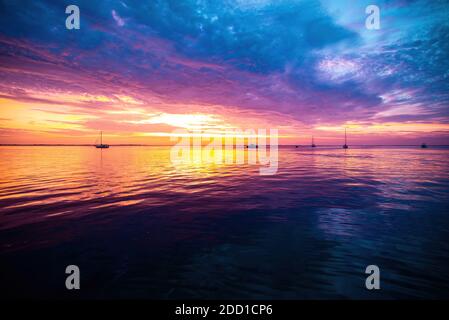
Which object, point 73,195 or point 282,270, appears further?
point 73,195

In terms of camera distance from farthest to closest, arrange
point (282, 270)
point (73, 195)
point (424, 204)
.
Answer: point (73, 195)
point (424, 204)
point (282, 270)

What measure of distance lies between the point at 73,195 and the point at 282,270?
45.9 feet

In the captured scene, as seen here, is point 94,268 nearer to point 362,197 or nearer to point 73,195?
point 73,195

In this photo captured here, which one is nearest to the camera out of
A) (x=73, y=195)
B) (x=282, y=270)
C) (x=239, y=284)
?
(x=239, y=284)

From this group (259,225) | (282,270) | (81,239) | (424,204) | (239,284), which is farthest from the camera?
(424,204)

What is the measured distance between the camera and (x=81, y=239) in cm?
736

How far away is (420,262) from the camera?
5824 mm

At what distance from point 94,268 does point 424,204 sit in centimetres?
Result: 1579

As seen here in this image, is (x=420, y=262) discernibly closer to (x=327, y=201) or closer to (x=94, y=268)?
(x=327, y=201)
